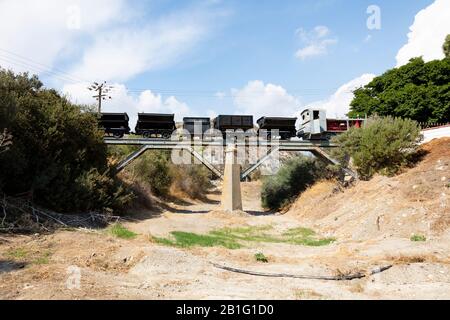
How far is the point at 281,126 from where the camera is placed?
108ft

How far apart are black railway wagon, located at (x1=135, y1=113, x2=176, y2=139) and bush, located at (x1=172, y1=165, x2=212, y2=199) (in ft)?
54.9

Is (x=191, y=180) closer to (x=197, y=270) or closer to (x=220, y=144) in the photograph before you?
(x=220, y=144)

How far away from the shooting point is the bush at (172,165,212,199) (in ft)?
161

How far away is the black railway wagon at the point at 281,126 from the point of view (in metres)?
32.4

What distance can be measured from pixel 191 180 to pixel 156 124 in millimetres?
20556

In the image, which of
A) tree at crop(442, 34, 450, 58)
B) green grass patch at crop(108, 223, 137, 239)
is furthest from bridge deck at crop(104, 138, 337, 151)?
tree at crop(442, 34, 450, 58)

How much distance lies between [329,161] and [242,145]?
23.9 ft

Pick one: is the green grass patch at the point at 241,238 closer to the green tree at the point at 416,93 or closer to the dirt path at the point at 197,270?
the dirt path at the point at 197,270

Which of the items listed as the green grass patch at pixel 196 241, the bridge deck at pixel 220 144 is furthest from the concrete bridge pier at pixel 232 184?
the green grass patch at pixel 196 241

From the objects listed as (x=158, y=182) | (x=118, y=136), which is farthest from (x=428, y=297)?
(x=158, y=182)

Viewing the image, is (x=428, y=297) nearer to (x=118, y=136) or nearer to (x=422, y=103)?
(x=118, y=136)

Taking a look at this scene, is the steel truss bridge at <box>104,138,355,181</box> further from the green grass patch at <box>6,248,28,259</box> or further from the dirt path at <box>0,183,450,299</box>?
the green grass patch at <box>6,248,28,259</box>

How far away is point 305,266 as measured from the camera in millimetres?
11234

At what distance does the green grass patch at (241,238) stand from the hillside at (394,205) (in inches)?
54.3
